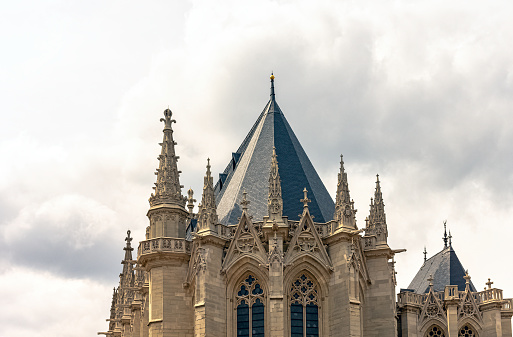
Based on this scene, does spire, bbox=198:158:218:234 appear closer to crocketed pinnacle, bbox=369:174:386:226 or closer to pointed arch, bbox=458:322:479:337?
crocketed pinnacle, bbox=369:174:386:226

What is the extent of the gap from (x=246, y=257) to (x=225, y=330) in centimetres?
391

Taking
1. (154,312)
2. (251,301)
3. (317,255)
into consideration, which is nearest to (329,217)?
(317,255)

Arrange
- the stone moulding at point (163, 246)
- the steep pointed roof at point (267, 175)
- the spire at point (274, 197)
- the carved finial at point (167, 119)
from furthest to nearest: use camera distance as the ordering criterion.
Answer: the carved finial at point (167, 119), the steep pointed roof at point (267, 175), the stone moulding at point (163, 246), the spire at point (274, 197)

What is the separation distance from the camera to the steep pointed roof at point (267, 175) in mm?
48406

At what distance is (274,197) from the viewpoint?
45.9 meters

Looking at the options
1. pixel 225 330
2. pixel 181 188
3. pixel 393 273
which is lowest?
pixel 225 330

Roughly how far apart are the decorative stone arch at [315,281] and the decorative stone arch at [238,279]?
3.62 ft

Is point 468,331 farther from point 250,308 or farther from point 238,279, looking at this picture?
point 238,279

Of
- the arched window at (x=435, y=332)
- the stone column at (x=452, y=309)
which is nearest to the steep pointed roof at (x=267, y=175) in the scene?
the stone column at (x=452, y=309)

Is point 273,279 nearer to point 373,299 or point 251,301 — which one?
point 251,301

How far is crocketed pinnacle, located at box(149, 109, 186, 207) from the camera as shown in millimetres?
48500

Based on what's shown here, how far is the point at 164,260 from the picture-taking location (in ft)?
153

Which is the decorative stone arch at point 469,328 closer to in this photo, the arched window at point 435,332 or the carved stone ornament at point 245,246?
the arched window at point 435,332

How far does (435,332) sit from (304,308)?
1214 cm
